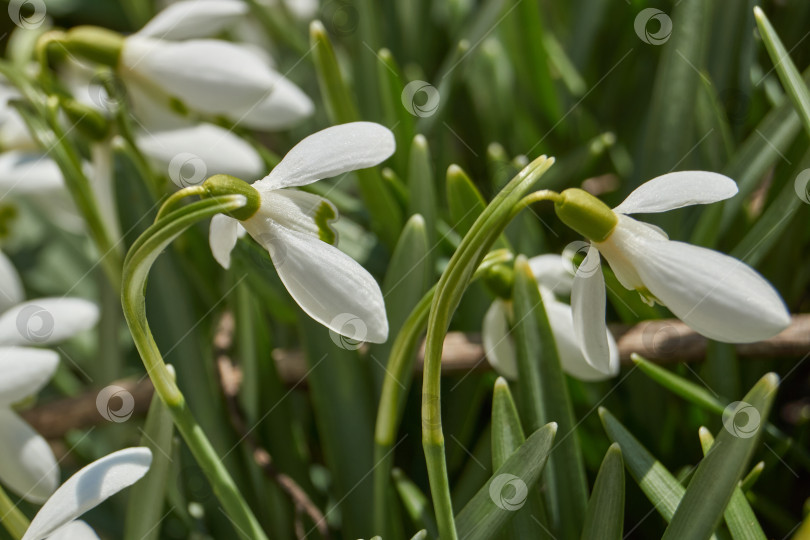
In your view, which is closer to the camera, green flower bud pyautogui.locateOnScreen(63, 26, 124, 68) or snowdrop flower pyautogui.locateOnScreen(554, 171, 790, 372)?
snowdrop flower pyautogui.locateOnScreen(554, 171, 790, 372)

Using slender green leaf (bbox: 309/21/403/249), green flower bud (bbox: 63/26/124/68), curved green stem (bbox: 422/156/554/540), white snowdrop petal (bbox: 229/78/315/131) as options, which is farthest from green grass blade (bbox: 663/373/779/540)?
green flower bud (bbox: 63/26/124/68)

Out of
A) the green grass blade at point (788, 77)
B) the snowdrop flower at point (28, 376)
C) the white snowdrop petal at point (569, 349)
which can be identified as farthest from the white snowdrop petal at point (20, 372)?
the green grass blade at point (788, 77)

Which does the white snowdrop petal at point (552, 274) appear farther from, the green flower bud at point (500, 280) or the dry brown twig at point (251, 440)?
the dry brown twig at point (251, 440)

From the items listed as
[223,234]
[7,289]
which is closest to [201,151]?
[7,289]

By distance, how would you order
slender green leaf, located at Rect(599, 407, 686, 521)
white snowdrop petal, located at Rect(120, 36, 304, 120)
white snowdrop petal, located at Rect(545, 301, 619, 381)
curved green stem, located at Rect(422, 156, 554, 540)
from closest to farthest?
curved green stem, located at Rect(422, 156, 554, 540), slender green leaf, located at Rect(599, 407, 686, 521), white snowdrop petal, located at Rect(545, 301, 619, 381), white snowdrop petal, located at Rect(120, 36, 304, 120)

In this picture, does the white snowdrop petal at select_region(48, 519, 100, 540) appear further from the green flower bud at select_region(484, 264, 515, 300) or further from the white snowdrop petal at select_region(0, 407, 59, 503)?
the green flower bud at select_region(484, 264, 515, 300)

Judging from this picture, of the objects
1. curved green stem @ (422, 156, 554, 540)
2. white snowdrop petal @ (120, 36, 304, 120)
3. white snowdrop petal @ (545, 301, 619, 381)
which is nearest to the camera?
curved green stem @ (422, 156, 554, 540)
